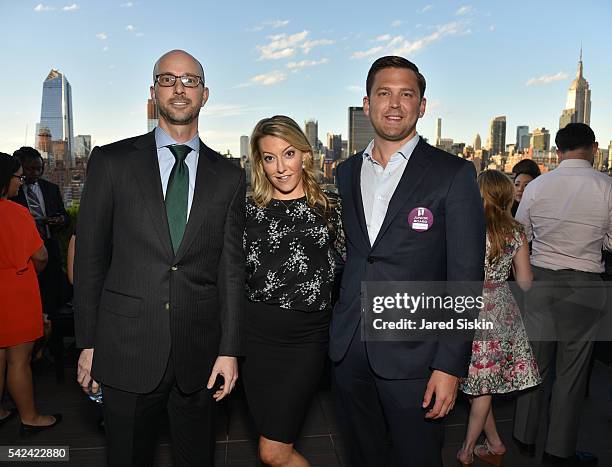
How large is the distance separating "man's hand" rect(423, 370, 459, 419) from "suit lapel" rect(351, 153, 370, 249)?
575mm

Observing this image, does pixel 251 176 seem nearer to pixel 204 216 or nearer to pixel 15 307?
pixel 204 216

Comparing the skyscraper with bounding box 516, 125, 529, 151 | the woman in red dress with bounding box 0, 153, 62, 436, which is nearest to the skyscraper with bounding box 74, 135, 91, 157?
the woman in red dress with bounding box 0, 153, 62, 436

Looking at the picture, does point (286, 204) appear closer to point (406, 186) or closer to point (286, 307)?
point (286, 307)

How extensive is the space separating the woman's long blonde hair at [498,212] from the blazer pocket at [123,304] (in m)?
1.90

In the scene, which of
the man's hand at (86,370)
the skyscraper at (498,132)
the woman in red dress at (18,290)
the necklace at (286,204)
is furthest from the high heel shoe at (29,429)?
the skyscraper at (498,132)

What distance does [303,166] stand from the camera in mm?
2387

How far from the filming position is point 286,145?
2295mm

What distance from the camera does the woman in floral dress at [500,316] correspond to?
286cm

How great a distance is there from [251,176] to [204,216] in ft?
1.75

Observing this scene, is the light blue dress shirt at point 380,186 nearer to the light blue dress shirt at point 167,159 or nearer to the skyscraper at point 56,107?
the light blue dress shirt at point 167,159

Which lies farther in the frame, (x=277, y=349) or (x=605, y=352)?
(x=605, y=352)

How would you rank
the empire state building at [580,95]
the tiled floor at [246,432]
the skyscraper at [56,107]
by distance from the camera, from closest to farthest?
1. the tiled floor at [246,432]
2. the skyscraper at [56,107]
3. the empire state building at [580,95]

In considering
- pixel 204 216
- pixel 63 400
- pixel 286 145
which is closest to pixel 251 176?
pixel 286 145

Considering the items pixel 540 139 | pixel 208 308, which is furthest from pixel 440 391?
pixel 540 139
